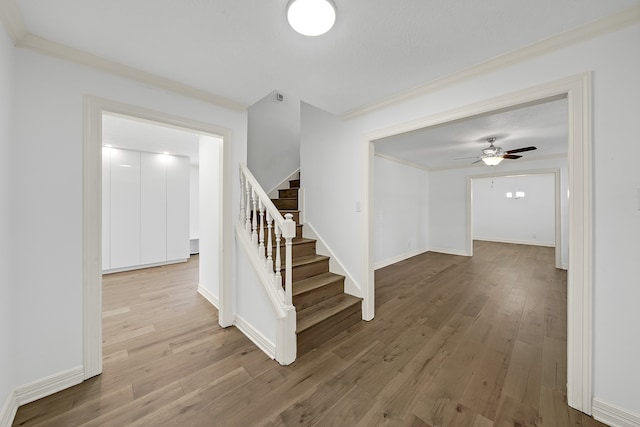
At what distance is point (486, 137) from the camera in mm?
3688

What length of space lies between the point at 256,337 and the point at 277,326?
1.43 ft

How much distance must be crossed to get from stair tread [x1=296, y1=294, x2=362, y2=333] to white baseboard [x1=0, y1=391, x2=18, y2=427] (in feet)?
5.67

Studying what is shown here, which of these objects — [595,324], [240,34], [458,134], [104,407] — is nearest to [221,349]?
[104,407]

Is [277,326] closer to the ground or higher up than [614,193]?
closer to the ground

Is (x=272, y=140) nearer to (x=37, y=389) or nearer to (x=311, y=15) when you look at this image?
(x=311, y=15)

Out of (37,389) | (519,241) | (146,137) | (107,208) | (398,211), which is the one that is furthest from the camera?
(519,241)

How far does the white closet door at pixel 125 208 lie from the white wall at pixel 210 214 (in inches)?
93.6

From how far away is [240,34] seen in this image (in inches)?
58.9

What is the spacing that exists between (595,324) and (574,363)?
0.28 m

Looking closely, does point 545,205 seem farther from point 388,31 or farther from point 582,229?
point 388,31

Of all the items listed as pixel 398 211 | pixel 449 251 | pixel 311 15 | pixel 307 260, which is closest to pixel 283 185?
pixel 307 260

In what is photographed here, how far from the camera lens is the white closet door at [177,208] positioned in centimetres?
507

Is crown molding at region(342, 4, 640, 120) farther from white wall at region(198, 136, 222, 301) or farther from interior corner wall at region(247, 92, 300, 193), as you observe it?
interior corner wall at region(247, 92, 300, 193)

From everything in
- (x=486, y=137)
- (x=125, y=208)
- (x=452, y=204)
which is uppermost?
(x=486, y=137)
